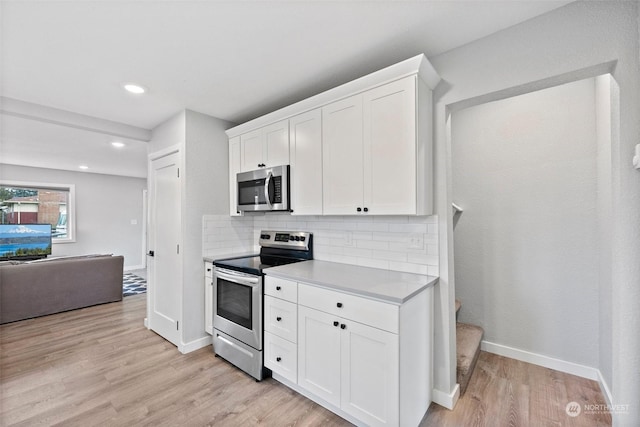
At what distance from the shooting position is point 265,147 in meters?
2.78

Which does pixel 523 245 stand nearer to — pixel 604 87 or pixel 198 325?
pixel 604 87

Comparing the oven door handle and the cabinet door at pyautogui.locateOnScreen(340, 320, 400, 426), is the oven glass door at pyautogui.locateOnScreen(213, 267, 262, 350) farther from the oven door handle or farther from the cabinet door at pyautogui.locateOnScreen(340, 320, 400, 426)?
the cabinet door at pyautogui.locateOnScreen(340, 320, 400, 426)

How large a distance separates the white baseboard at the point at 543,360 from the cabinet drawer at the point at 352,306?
180cm

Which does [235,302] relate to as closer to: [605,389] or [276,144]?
[276,144]

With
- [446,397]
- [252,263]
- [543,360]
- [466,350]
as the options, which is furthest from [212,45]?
[543,360]

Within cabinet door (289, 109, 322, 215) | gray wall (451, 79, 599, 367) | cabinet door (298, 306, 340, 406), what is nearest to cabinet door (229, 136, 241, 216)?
cabinet door (289, 109, 322, 215)

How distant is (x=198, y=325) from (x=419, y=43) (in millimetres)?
3211

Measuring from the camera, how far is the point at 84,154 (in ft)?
15.9

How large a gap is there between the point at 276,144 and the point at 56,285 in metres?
4.05

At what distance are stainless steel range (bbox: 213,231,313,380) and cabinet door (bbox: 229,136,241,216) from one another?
574mm

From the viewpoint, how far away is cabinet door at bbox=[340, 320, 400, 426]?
A: 60.7 inches

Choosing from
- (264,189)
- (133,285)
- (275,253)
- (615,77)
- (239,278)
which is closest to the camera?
(615,77)

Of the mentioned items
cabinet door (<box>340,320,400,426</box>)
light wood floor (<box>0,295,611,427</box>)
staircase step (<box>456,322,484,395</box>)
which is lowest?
light wood floor (<box>0,295,611,427</box>)

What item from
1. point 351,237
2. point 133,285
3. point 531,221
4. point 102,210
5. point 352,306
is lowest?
point 133,285
